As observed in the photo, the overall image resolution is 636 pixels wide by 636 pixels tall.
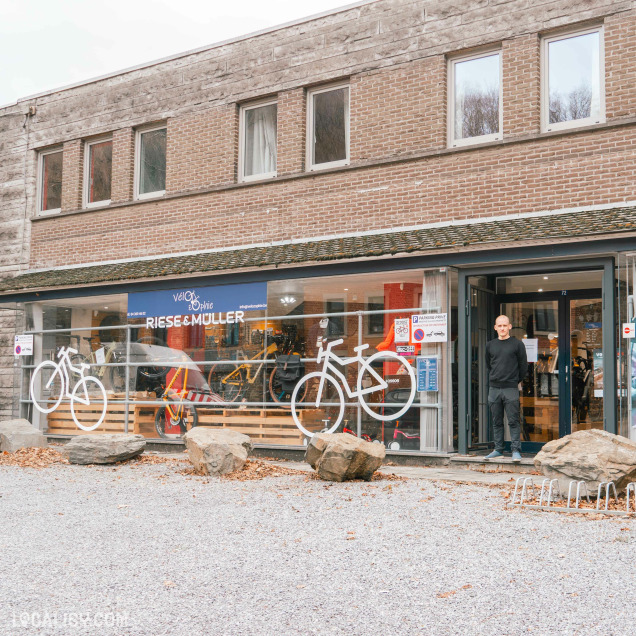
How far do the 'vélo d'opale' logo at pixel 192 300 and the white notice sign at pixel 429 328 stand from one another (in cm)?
405

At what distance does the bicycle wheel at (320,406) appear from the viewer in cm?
1351

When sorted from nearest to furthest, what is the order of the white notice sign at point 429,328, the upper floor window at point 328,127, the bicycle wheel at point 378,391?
the white notice sign at point 429,328
the bicycle wheel at point 378,391
the upper floor window at point 328,127

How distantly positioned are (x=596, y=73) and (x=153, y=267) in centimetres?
840

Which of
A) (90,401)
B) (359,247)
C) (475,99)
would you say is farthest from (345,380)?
(90,401)

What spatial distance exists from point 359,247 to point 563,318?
11.0 ft

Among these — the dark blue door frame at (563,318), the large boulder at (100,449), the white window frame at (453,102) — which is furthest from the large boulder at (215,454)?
the white window frame at (453,102)

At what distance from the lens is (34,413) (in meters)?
17.5

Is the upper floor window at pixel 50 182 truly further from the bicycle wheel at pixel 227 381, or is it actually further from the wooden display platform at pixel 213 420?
the bicycle wheel at pixel 227 381

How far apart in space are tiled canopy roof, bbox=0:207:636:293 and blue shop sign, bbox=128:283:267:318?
0.47m

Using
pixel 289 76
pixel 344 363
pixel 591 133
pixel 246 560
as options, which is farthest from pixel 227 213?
pixel 246 560

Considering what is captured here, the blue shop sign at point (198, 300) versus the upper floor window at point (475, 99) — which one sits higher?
the upper floor window at point (475, 99)

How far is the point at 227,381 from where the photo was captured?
48.7 feet

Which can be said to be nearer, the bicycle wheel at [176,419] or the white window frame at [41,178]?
the bicycle wheel at [176,419]

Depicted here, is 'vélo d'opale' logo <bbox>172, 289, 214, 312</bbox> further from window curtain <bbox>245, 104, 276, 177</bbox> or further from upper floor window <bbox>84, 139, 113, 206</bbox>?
upper floor window <bbox>84, 139, 113, 206</bbox>
